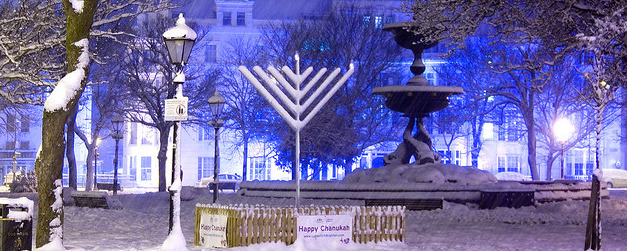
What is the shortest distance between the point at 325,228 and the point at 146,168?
56.8m

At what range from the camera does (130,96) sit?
53.8m

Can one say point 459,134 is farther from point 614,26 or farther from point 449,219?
point 614,26

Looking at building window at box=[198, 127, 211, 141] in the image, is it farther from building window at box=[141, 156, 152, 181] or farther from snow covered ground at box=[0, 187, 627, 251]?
snow covered ground at box=[0, 187, 627, 251]

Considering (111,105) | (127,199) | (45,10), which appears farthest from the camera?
(111,105)

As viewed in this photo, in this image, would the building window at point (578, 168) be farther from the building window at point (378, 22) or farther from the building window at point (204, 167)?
the building window at point (204, 167)

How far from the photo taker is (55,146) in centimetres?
1545

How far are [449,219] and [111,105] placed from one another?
31.3m

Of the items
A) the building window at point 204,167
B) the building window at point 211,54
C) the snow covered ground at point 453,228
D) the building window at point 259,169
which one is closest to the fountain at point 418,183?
the snow covered ground at point 453,228

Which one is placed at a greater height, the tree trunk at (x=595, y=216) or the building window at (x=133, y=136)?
the building window at (x=133, y=136)

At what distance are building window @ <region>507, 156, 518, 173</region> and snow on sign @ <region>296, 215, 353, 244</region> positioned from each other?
185 feet

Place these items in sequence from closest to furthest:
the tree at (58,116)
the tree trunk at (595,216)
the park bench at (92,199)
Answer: the tree at (58,116)
the tree trunk at (595,216)
the park bench at (92,199)

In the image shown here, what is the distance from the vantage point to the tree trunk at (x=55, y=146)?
605 inches

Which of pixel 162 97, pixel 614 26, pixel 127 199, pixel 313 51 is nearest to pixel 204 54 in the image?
pixel 162 97

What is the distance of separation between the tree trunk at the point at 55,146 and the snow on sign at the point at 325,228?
170 inches
